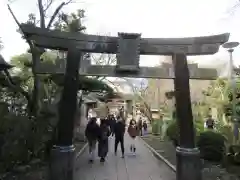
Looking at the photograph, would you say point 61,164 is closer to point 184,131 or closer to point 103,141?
point 103,141

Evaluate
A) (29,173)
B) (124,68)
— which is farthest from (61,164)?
(124,68)

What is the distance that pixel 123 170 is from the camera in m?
10.6

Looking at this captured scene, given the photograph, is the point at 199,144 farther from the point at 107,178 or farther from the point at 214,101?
the point at 214,101

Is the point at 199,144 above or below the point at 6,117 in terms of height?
below

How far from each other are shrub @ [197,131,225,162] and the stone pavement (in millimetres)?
1879

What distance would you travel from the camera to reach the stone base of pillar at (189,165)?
8.47 meters

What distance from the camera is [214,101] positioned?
1964cm

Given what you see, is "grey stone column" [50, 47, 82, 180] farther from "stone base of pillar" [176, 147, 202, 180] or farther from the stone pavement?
"stone base of pillar" [176, 147, 202, 180]

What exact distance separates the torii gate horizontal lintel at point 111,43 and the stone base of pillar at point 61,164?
3432 millimetres

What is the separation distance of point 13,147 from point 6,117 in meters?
1.09

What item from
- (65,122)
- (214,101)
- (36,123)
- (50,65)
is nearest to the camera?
(65,122)

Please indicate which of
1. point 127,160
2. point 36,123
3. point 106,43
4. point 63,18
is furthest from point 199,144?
point 63,18

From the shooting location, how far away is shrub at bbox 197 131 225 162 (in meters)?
12.0

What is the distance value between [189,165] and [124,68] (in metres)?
3.77
